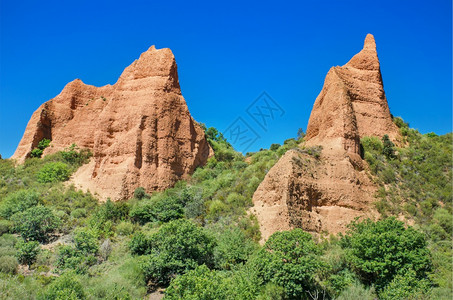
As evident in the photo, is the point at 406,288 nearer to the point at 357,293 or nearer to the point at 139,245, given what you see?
the point at 357,293

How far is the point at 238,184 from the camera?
2452cm

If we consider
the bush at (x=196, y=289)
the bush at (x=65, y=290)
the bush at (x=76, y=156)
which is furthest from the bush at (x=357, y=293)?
the bush at (x=76, y=156)

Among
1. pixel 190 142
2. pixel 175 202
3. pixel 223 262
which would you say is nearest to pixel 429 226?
pixel 223 262

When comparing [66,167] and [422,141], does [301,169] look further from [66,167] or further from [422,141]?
[66,167]

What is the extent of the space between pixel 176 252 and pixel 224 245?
2479mm

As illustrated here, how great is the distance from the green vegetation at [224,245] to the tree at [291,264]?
0.15ft

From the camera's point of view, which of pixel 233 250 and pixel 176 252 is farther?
pixel 233 250

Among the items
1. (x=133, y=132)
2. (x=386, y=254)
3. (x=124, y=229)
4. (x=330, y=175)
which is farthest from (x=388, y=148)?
(x=133, y=132)

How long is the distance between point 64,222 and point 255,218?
1239 cm

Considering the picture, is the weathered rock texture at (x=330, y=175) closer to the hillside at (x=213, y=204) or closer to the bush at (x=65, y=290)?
the hillside at (x=213, y=204)

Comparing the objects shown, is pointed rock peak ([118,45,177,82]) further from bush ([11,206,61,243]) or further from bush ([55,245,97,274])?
bush ([55,245,97,274])

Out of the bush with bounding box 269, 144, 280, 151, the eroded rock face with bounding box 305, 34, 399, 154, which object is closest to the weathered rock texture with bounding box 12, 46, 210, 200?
the bush with bounding box 269, 144, 280, 151

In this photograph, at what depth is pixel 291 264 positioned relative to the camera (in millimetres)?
14539

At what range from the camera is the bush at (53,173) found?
2836 cm
